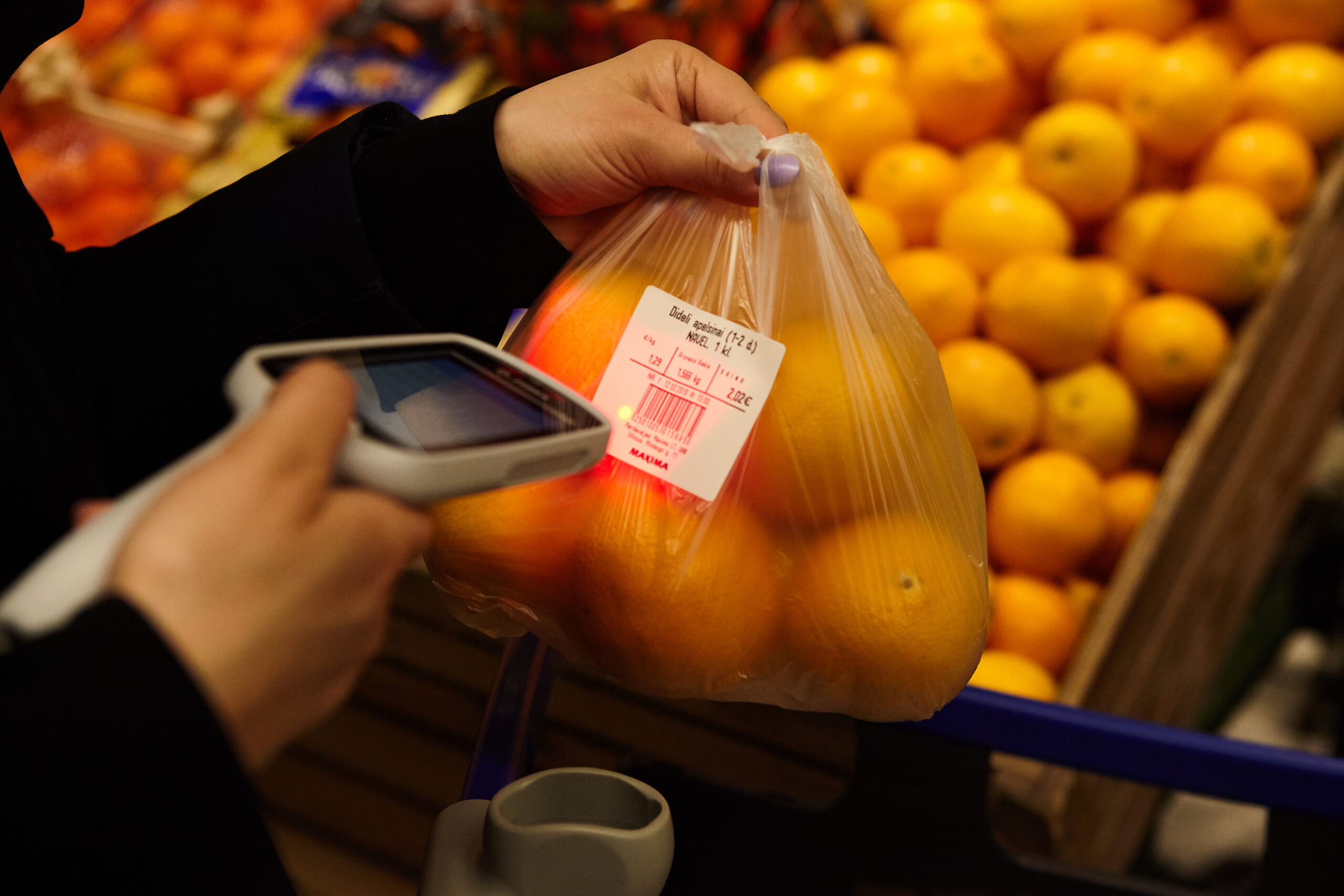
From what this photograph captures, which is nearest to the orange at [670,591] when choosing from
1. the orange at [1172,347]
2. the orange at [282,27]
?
the orange at [1172,347]

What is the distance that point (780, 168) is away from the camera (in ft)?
2.00

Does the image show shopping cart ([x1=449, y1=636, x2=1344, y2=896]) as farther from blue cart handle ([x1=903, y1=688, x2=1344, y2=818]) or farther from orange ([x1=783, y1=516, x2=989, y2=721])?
orange ([x1=783, y1=516, x2=989, y2=721])

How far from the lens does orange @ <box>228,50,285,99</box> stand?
6.15 ft

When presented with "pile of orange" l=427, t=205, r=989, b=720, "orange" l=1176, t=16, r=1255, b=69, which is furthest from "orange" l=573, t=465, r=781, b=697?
"orange" l=1176, t=16, r=1255, b=69

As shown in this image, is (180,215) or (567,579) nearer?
(567,579)

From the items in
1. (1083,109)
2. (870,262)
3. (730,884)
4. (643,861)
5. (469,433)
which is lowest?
(730,884)

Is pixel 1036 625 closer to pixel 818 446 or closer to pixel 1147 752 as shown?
pixel 1147 752

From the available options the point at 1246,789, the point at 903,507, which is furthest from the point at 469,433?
the point at 1246,789

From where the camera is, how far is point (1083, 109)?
3.92 ft

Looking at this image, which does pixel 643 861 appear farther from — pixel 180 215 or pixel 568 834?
pixel 180 215

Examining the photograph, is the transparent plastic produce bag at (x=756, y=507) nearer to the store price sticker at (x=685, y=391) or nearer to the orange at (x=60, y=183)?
the store price sticker at (x=685, y=391)

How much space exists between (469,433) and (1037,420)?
0.89 metres

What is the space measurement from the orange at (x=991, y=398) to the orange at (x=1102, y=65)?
17.1 inches

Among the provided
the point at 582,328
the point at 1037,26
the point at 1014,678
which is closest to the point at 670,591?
the point at 582,328
